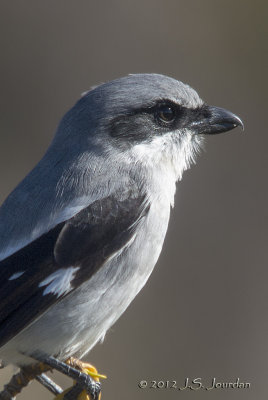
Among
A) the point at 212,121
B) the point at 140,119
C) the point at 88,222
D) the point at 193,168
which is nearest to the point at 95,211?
the point at 88,222

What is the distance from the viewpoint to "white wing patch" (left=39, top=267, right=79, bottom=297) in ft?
10.7

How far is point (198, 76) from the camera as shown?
22.8 ft

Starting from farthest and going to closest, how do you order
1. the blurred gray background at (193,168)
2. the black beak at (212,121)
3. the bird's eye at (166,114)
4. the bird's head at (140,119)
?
the blurred gray background at (193,168), the black beak at (212,121), the bird's eye at (166,114), the bird's head at (140,119)

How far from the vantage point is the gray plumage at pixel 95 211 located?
10.9ft

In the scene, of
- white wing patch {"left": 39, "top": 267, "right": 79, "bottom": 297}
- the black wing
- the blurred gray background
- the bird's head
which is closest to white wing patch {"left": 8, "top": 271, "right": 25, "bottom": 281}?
the black wing

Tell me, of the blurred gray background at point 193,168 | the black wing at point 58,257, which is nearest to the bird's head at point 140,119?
the black wing at point 58,257

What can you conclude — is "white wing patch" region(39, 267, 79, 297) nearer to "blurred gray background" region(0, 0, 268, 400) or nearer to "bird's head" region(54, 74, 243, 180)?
"bird's head" region(54, 74, 243, 180)

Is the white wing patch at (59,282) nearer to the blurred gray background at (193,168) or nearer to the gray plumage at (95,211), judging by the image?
the gray plumage at (95,211)

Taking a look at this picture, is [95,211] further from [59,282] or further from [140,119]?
[140,119]

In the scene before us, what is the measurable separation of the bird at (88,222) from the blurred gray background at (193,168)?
7.88ft

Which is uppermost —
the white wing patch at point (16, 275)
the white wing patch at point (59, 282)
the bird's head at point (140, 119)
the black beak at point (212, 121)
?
the black beak at point (212, 121)

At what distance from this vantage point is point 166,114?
3.77 metres

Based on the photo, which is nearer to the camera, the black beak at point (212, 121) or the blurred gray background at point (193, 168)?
the black beak at point (212, 121)

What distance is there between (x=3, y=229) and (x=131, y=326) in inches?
118
